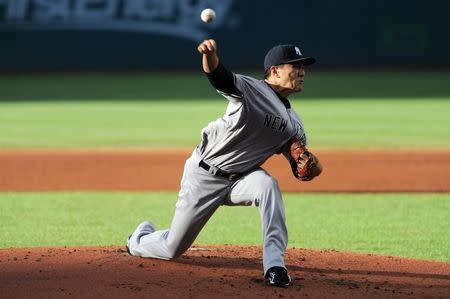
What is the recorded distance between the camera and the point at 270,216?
5.75 meters

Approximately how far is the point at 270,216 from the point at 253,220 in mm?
3118

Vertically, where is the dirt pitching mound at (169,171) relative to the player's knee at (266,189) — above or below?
below

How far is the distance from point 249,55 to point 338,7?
233 centimetres

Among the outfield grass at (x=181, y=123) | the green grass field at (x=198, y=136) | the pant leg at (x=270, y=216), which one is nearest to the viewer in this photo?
the pant leg at (x=270, y=216)

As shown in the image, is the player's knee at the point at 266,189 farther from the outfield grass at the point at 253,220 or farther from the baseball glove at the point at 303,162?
the outfield grass at the point at 253,220

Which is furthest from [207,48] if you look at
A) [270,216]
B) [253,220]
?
[253,220]

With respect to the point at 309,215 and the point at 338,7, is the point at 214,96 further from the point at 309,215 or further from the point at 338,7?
the point at 309,215

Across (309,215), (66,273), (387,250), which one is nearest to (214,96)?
(309,215)

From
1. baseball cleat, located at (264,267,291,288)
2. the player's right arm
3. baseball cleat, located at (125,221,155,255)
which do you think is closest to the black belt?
the player's right arm

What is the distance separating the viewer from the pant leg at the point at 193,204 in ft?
19.8

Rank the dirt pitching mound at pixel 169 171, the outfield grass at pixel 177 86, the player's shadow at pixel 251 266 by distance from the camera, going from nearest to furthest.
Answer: the player's shadow at pixel 251 266 → the dirt pitching mound at pixel 169 171 → the outfield grass at pixel 177 86

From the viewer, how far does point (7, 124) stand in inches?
639

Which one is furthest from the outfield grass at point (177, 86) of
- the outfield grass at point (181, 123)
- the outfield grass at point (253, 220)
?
the outfield grass at point (253, 220)

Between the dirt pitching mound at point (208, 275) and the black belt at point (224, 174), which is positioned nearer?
the dirt pitching mound at point (208, 275)
